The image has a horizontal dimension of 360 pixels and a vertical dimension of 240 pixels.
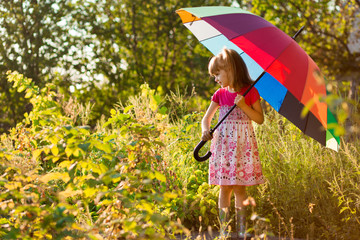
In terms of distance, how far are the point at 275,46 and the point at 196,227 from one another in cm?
181

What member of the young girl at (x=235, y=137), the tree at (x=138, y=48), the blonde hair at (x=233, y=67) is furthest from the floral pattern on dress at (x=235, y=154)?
the tree at (x=138, y=48)

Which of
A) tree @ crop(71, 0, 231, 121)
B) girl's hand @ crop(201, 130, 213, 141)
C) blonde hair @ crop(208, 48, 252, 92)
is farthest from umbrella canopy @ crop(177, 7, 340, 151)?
tree @ crop(71, 0, 231, 121)

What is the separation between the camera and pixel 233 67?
3.30 metres

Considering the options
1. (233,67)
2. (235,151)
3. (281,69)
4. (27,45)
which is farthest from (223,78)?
(27,45)

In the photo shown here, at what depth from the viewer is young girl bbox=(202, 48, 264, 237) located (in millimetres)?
3268

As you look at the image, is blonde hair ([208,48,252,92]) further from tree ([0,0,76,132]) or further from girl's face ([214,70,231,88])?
tree ([0,0,76,132])

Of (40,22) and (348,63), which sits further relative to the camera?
(348,63)

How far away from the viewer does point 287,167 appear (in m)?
4.19

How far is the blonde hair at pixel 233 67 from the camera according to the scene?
10.8 feet

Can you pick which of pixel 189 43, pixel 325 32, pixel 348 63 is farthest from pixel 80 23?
pixel 348 63

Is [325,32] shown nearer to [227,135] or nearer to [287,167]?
[287,167]

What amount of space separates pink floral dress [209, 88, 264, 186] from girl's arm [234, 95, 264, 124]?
1.9 inches

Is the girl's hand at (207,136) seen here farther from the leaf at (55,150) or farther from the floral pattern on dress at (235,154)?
the leaf at (55,150)

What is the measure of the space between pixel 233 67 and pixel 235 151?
655mm
